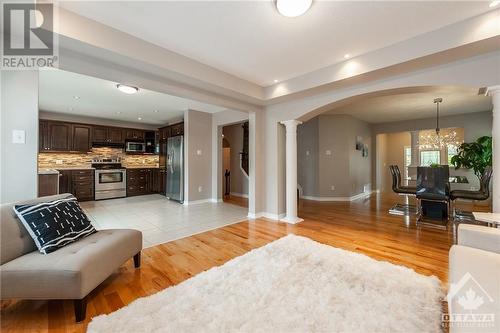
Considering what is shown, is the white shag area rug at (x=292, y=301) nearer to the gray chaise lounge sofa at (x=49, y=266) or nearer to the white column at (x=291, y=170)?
the gray chaise lounge sofa at (x=49, y=266)

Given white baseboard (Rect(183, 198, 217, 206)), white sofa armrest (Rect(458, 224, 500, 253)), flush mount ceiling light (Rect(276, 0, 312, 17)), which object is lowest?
white baseboard (Rect(183, 198, 217, 206))

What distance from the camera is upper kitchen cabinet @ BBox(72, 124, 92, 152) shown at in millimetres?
6088

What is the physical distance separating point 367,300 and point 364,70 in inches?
104

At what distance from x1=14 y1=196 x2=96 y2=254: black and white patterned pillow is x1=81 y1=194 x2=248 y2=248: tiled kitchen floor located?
3.76 ft

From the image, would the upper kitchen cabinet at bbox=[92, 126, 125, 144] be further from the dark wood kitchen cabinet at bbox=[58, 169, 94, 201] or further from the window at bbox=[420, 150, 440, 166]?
the window at bbox=[420, 150, 440, 166]

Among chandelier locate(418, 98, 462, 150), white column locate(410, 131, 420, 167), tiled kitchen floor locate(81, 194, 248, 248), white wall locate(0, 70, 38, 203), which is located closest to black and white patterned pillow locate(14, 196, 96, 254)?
white wall locate(0, 70, 38, 203)

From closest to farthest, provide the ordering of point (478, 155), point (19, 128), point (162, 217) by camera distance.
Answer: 1. point (19, 128)
2. point (162, 217)
3. point (478, 155)

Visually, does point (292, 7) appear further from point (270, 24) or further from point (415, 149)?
point (415, 149)

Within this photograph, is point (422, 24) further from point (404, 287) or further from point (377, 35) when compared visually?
point (404, 287)

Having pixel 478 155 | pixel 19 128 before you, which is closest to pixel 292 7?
pixel 19 128

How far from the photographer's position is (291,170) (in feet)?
13.8

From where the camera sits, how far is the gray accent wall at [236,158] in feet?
24.1

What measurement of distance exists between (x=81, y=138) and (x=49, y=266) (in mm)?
6132

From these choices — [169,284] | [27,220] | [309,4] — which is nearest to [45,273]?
[27,220]
